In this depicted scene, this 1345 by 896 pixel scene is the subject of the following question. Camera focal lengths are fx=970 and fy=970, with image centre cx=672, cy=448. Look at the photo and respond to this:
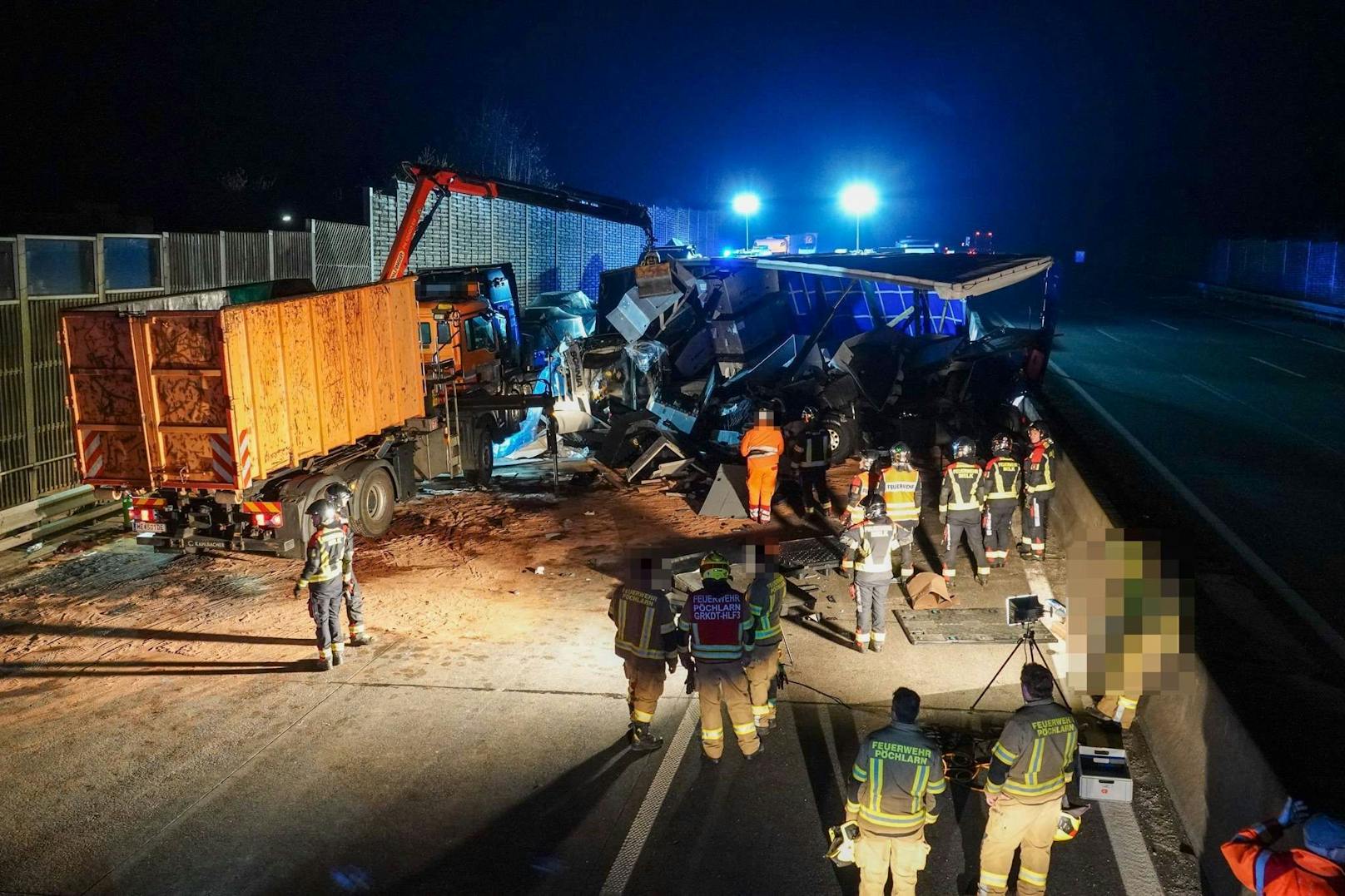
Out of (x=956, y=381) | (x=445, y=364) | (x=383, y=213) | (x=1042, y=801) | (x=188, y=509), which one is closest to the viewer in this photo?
(x=1042, y=801)

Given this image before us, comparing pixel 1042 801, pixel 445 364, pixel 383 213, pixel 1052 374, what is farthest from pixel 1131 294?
pixel 1042 801

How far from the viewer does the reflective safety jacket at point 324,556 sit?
8125 mm

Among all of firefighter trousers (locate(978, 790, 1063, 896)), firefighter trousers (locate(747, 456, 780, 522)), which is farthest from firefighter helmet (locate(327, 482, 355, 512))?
firefighter trousers (locate(978, 790, 1063, 896))

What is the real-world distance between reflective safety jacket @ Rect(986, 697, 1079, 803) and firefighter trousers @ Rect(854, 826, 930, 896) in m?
0.49

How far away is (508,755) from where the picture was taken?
6719mm

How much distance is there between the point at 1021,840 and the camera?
4848 mm

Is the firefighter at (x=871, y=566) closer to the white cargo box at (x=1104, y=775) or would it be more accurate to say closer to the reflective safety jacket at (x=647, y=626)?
Result: the reflective safety jacket at (x=647, y=626)

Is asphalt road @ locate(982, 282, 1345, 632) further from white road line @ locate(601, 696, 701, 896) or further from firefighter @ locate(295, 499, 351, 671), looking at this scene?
firefighter @ locate(295, 499, 351, 671)

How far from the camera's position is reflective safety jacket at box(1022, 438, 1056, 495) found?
10469 mm

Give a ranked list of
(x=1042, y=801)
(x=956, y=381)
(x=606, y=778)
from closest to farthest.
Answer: (x=1042, y=801) → (x=606, y=778) → (x=956, y=381)

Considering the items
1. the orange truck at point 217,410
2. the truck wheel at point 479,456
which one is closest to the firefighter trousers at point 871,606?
the orange truck at point 217,410

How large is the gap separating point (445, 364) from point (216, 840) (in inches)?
361

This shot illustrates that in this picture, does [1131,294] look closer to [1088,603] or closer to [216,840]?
[1088,603]

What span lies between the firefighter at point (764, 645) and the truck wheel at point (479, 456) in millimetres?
8187
